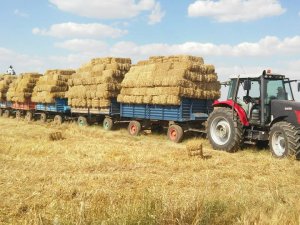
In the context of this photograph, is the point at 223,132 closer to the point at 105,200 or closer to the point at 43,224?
the point at 105,200

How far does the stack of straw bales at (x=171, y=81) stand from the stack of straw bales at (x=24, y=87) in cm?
1217

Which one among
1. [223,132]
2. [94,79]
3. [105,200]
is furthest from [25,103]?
[105,200]

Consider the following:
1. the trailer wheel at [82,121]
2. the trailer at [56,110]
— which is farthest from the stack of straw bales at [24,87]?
the trailer wheel at [82,121]

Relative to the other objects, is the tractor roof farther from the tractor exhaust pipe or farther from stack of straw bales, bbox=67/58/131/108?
stack of straw bales, bbox=67/58/131/108

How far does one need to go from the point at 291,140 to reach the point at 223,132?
3059mm

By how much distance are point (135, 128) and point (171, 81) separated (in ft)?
10.7

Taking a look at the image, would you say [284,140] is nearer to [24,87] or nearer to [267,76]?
[267,76]

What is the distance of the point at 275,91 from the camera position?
13.4 m

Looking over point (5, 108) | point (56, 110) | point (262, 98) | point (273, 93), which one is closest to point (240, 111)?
point (262, 98)

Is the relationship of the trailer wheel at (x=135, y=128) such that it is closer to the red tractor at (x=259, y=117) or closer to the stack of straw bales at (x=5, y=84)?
the red tractor at (x=259, y=117)

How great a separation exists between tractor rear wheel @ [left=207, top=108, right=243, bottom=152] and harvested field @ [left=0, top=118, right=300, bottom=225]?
419 millimetres

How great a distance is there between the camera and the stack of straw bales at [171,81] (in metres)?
16.5

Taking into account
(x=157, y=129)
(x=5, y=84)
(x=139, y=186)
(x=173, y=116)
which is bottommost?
(x=139, y=186)

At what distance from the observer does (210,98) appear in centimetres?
1730
